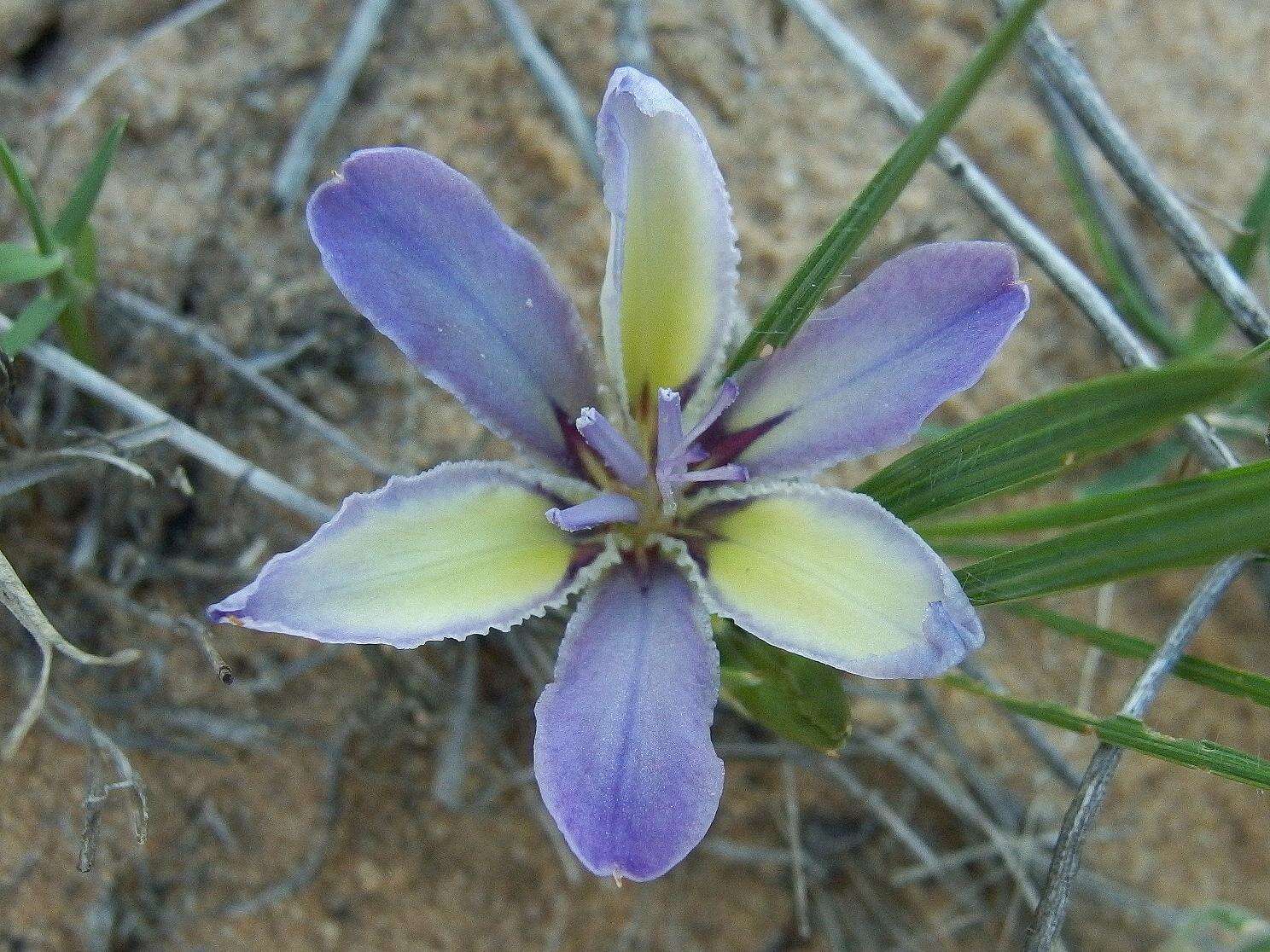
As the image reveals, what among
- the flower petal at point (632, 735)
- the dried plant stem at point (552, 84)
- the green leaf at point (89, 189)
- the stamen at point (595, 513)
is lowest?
the green leaf at point (89, 189)

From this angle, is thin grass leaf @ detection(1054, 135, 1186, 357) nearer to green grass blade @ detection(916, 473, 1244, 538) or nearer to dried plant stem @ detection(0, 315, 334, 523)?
green grass blade @ detection(916, 473, 1244, 538)

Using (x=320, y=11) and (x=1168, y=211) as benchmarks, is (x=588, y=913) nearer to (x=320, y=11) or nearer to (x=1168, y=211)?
(x=1168, y=211)

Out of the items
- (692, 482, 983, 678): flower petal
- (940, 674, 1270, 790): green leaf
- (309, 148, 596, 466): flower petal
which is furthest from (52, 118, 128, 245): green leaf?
(940, 674, 1270, 790): green leaf

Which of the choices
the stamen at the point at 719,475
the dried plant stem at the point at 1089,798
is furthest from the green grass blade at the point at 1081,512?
the stamen at the point at 719,475

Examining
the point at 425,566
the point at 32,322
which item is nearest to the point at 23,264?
the point at 32,322

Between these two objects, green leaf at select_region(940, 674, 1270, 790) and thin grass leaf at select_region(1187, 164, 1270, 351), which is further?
thin grass leaf at select_region(1187, 164, 1270, 351)

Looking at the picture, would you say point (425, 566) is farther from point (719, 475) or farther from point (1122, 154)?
point (1122, 154)

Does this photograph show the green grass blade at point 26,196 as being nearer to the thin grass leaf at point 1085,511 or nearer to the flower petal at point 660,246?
the flower petal at point 660,246
